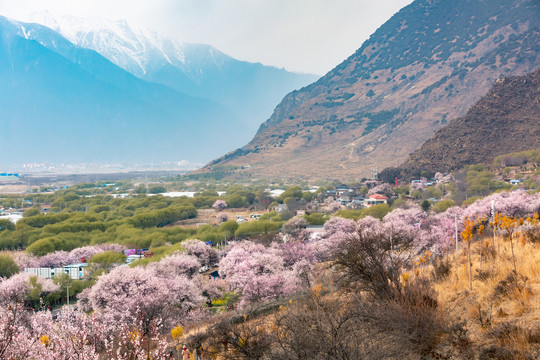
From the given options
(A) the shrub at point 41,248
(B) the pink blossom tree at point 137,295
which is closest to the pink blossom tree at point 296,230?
(B) the pink blossom tree at point 137,295

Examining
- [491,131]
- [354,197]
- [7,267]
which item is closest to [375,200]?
[354,197]

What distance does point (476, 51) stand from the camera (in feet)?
557

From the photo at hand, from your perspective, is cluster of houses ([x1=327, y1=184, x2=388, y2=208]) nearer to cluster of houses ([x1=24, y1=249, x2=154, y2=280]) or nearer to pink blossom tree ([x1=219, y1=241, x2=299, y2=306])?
pink blossom tree ([x1=219, y1=241, x2=299, y2=306])

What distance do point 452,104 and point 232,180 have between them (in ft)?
234

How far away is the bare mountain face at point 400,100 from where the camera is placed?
12812 cm

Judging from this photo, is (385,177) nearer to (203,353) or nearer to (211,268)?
(211,268)

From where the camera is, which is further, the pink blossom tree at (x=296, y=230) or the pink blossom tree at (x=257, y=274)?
the pink blossom tree at (x=296, y=230)

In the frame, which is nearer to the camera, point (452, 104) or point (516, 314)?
point (516, 314)

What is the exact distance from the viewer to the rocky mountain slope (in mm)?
75938

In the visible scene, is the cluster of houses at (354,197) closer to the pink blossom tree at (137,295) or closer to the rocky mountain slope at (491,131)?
the rocky mountain slope at (491,131)

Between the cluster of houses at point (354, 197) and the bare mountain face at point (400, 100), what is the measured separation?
Answer: 27.5m

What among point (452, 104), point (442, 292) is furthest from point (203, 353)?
point (452, 104)

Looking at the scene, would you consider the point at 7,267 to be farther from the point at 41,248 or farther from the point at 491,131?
the point at 491,131

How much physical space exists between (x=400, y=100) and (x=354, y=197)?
98869mm
